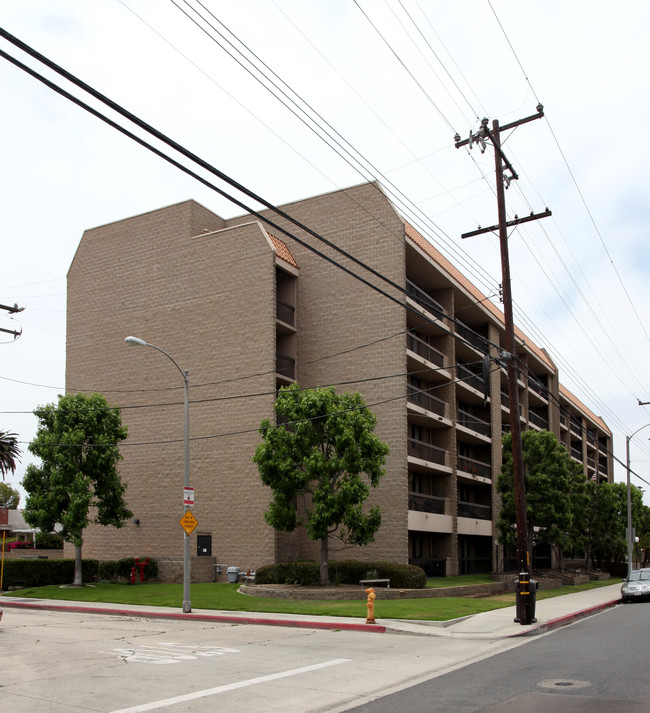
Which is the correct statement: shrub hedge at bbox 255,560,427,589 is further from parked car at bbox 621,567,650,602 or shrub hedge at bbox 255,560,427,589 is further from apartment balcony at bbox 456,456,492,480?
apartment balcony at bbox 456,456,492,480

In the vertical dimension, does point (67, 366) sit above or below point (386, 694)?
above

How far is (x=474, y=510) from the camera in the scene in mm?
41438

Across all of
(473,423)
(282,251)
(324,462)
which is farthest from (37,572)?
(473,423)

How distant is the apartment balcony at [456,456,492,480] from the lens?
4072 centimetres

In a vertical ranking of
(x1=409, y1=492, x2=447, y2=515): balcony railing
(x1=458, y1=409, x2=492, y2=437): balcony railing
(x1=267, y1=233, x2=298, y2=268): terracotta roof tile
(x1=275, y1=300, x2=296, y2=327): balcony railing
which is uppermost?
(x1=267, y1=233, x2=298, y2=268): terracotta roof tile

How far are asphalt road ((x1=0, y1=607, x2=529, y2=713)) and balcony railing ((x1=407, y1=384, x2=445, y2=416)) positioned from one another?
57.5ft

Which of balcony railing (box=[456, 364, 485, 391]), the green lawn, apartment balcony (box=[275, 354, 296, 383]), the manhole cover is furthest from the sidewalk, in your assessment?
balcony railing (box=[456, 364, 485, 391])

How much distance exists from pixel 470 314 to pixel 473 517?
452 inches

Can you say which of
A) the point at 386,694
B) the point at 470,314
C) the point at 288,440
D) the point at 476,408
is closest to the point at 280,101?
the point at 386,694

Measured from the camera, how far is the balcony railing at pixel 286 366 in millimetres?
34656

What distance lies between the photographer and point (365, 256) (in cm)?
3394

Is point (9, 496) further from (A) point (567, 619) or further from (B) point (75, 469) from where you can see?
(A) point (567, 619)

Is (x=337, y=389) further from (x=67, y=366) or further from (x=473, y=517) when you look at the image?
(x=67, y=366)

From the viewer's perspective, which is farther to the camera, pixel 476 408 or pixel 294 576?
pixel 476 408
